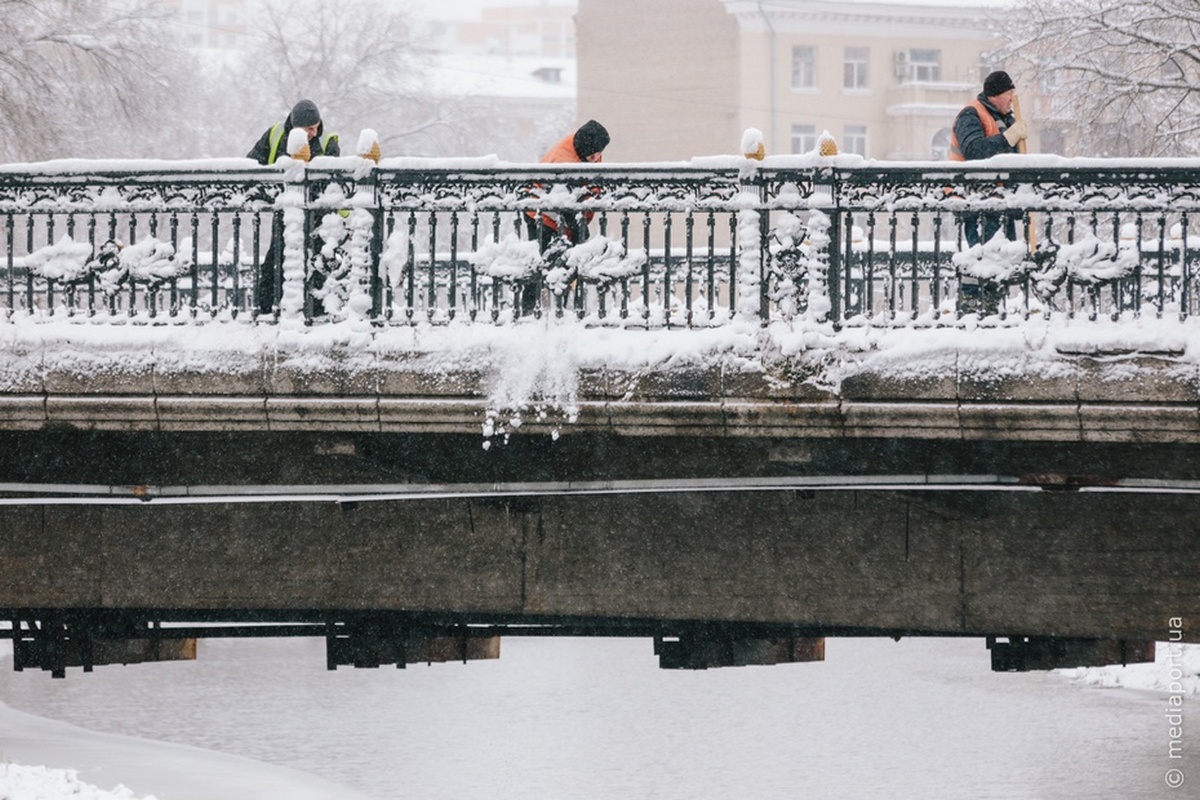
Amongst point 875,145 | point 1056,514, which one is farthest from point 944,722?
point 875,145

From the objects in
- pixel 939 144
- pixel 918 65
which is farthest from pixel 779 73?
pixel 939 144

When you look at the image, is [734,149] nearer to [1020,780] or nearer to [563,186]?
[1020,780]

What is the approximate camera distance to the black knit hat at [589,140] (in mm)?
10508

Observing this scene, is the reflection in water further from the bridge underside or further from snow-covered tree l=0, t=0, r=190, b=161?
the bridge underside

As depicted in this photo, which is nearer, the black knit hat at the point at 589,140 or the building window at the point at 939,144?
the black knit hat at the point at 589,140

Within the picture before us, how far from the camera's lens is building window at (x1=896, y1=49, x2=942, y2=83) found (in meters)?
52.5

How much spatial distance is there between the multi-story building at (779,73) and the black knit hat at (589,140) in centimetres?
3997

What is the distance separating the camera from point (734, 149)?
1930 inches

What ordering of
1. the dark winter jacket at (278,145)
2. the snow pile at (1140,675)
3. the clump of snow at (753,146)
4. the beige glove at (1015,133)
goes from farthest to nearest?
the snow pile at (1140,675), the beige glove at (1015,133), the dark winter jacket at (278,145), the clump of snow at (753,146)

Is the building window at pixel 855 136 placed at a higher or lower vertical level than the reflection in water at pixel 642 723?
higher

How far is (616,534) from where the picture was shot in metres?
9.67

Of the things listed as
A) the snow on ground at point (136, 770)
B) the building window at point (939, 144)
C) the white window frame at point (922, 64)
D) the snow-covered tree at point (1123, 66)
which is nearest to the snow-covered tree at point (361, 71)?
the snow-covered tree at point (1123, 66)

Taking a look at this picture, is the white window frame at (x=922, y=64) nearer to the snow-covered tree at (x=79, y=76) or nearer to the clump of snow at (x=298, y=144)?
the snow-covered tree at (x=79, y=76)

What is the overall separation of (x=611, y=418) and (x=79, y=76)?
63.4 feet
